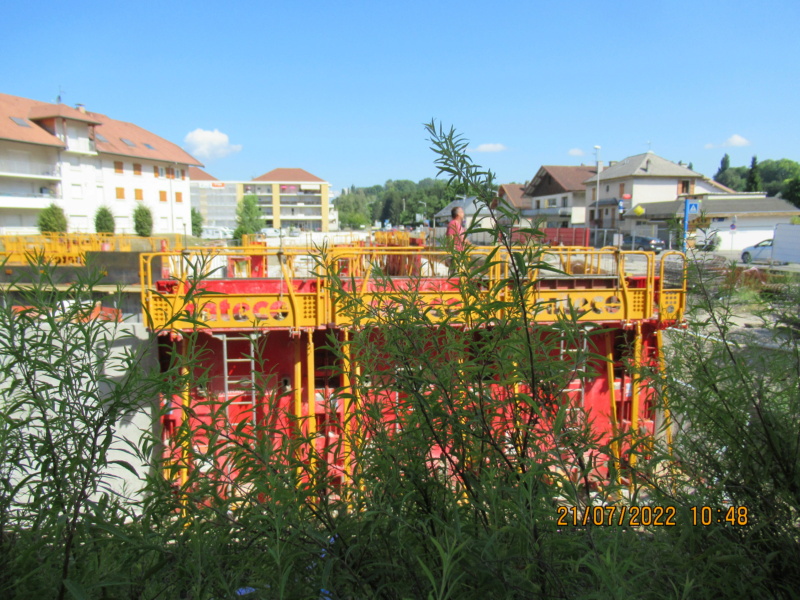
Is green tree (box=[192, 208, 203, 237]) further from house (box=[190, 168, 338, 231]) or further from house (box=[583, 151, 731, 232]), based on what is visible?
house (box=[190, 168, 338, 231])

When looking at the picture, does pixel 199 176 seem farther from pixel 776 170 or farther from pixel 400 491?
pixel 400 491

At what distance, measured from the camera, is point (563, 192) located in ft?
174

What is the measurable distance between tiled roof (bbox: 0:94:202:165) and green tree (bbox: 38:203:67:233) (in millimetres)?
5295

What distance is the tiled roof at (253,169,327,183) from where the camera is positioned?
329 ft

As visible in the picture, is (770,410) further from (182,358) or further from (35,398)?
(35,398)

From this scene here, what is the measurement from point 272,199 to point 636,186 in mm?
65634

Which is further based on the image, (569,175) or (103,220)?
(569,175)

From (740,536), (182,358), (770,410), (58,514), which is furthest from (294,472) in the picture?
(770,410)

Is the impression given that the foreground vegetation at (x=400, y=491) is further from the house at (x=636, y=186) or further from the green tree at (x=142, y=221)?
the house at (x=636, y=186)

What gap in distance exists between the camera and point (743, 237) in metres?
40.3

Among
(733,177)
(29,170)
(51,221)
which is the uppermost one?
(733,177)

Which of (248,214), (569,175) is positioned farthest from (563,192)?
(248,214)

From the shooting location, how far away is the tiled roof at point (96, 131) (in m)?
37.1
